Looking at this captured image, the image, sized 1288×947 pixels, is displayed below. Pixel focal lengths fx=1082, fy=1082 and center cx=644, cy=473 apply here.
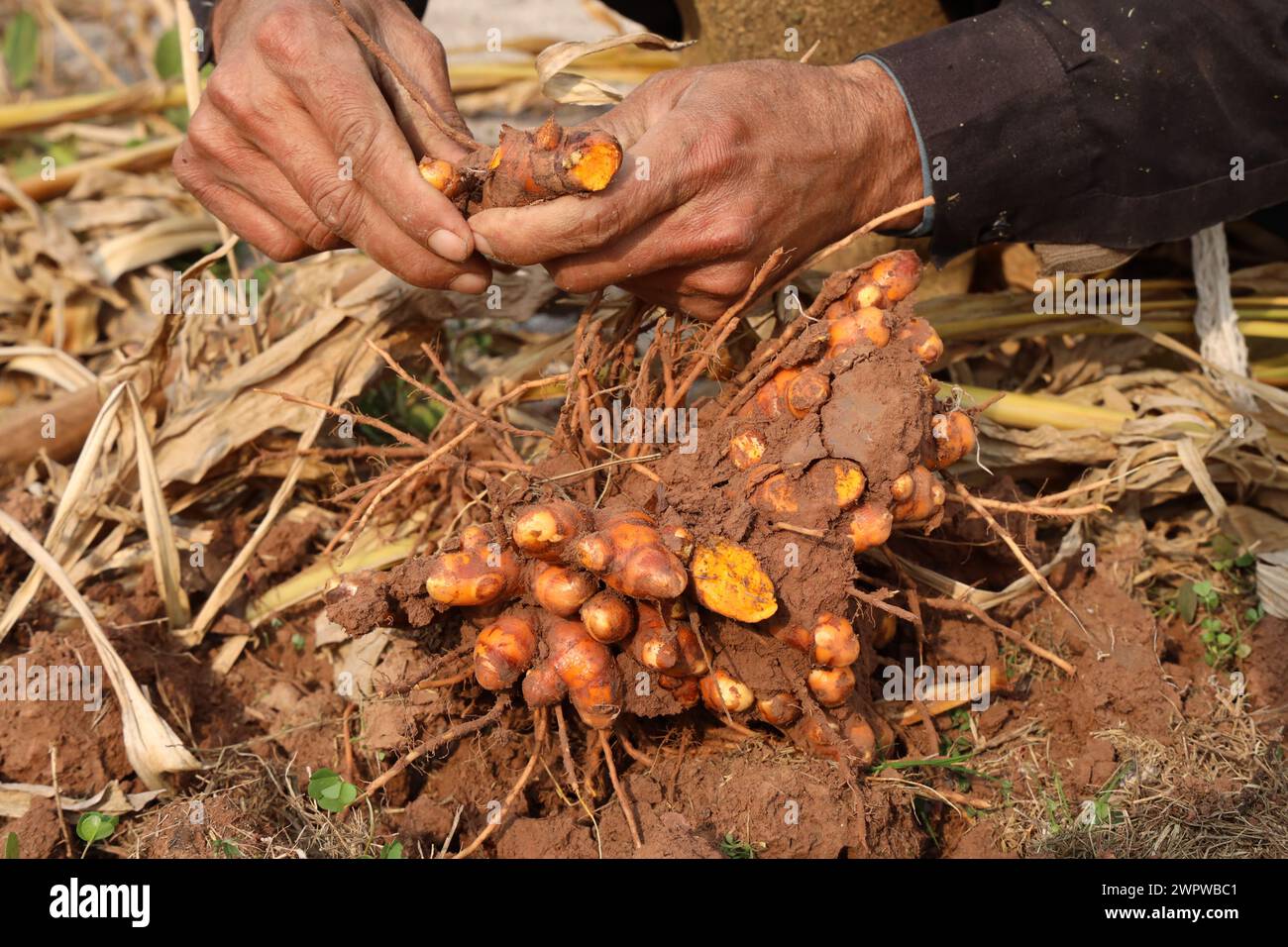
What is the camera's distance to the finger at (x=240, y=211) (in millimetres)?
1876

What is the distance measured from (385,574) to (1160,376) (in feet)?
5.29

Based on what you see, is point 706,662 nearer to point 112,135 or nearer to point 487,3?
point 112,135

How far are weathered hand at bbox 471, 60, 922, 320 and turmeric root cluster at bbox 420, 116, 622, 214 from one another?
3 centimetres

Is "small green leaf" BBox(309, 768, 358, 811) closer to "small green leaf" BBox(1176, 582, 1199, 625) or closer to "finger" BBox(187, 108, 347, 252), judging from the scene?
"finger" BBox(187, 108, 347, 252)

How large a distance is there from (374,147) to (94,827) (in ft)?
3.58

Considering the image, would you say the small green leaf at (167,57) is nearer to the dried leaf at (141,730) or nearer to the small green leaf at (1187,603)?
the dried leaf at (141,730)

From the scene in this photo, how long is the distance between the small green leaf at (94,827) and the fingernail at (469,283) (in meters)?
0.97

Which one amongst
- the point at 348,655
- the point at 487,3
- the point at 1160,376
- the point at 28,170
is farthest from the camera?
the point at 487,3

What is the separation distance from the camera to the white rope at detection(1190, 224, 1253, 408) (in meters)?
2.17

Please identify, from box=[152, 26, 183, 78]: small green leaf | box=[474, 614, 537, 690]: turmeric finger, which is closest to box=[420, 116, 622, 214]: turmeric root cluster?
box=[474, 614, 537, 690]: turmeric finger

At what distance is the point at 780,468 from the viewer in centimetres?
150

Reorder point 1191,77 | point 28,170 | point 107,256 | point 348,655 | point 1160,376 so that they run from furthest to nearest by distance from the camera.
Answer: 1. point 28,170
2. point 107,256
3. point 1160,376
4. point 348,655
5. point 1191,77

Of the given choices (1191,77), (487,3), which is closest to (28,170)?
(487,3)

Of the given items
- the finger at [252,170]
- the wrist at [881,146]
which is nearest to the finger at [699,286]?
the wrist at [881,146]
